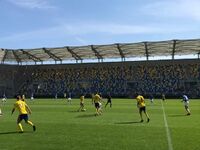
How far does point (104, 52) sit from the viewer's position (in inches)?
3310

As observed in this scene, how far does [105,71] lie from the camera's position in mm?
92438

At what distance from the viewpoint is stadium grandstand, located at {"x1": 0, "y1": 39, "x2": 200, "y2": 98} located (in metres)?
80.6

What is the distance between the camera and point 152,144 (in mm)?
14336

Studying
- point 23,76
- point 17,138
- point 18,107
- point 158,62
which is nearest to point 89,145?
point 17,138

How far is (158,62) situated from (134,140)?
73.0 m

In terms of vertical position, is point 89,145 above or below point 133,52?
below

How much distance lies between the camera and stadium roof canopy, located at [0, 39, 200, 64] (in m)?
74.7

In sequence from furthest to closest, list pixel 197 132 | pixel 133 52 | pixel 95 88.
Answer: pixel 95 88 → pixel 133 52 → pixel 197 132

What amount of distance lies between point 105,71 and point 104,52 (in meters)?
9.36

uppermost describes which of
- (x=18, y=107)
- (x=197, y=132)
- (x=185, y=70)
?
(x=185, y=70)

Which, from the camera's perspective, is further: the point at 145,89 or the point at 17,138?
the point at 145,89

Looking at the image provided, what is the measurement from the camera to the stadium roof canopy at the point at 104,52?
7468 cm

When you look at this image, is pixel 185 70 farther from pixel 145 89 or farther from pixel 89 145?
pixel 89 145

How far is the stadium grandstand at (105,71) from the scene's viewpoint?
265ft
